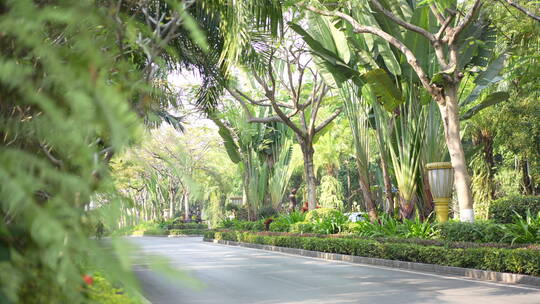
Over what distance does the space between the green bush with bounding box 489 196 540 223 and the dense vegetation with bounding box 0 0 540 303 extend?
3 cm

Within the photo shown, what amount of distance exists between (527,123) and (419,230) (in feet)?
33.0

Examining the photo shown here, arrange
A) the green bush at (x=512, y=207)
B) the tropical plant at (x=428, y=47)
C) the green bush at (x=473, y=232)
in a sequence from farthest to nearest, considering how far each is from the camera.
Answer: the tropical plant at (x=428, y=47)
the green bush at (x=512, y=207)
the green bush at (x=473, y=232)

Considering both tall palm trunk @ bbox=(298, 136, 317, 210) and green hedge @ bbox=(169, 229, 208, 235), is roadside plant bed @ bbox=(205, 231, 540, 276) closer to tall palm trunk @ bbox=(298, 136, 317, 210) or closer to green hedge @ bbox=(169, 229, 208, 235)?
tall palm trunk @ bbox=(298, 136, 317, 210)

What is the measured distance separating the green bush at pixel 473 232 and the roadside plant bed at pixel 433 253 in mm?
566

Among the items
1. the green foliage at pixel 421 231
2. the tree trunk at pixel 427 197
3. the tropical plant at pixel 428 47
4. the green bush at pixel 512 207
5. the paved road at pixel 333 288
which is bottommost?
the paved road at pixel 333 288

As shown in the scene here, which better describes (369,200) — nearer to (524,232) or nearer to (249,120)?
(524,232)

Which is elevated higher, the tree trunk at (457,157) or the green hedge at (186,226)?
the tree trunk at (457,157)

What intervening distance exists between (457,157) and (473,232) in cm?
214

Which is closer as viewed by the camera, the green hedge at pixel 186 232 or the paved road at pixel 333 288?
the paved road at pixel 333 288

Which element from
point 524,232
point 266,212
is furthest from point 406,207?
point 266,212

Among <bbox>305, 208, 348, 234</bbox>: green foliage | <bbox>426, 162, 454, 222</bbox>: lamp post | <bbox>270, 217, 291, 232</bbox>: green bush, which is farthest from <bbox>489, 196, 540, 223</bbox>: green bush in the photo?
<bbox>270, 217, 291, 232</bbox>: green bush

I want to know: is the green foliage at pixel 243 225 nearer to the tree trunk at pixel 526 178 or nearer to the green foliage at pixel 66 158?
the tree trunk at pixel 526 178

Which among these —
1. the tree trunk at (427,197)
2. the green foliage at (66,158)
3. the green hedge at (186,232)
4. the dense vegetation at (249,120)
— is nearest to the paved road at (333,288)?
the dense vegetation at (249,120)

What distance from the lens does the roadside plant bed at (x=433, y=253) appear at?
9.80 meters
